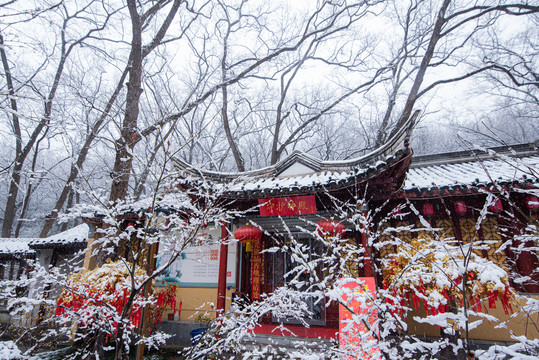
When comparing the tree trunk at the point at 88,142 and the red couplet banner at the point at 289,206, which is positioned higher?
the tree trunk at the point at 88,142

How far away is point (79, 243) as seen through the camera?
31.9 ft

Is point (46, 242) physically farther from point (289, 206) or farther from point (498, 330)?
point (498, 330)

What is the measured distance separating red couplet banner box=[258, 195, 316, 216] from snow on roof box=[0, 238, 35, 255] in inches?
413

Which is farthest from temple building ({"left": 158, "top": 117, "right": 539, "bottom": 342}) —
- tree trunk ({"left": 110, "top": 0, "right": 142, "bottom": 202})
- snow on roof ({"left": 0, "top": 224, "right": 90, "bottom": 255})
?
snow on roof ({"left": 0, "top": 224, "right": 90, "bottom": 255})

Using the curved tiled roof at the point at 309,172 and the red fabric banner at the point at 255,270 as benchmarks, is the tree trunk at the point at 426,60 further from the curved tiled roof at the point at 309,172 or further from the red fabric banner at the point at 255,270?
the red fabric banner at the point at 255,270

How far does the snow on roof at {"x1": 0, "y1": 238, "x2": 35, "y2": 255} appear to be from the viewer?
1149 centimetres

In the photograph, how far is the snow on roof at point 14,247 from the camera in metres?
11.5

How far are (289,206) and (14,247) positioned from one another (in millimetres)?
13016

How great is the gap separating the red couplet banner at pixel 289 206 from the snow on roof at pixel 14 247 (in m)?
10.5

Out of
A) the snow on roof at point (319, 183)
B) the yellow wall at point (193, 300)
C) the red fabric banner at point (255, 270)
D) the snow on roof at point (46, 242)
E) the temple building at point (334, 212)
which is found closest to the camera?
the snow on roof at point (319, 183)

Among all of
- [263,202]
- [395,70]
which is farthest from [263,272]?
[395,70]

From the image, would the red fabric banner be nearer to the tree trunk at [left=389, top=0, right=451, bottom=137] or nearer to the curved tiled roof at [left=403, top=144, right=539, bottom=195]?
the curved tiled roof at [left=403, top=144, right=539, bottom=195]

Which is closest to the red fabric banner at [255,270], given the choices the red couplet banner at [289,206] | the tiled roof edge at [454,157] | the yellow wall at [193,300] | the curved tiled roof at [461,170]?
the yellow wall at [193,300]

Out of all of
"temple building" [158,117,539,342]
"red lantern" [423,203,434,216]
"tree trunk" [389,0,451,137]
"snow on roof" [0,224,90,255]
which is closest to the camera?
"temple building" [158,117,539,342]
